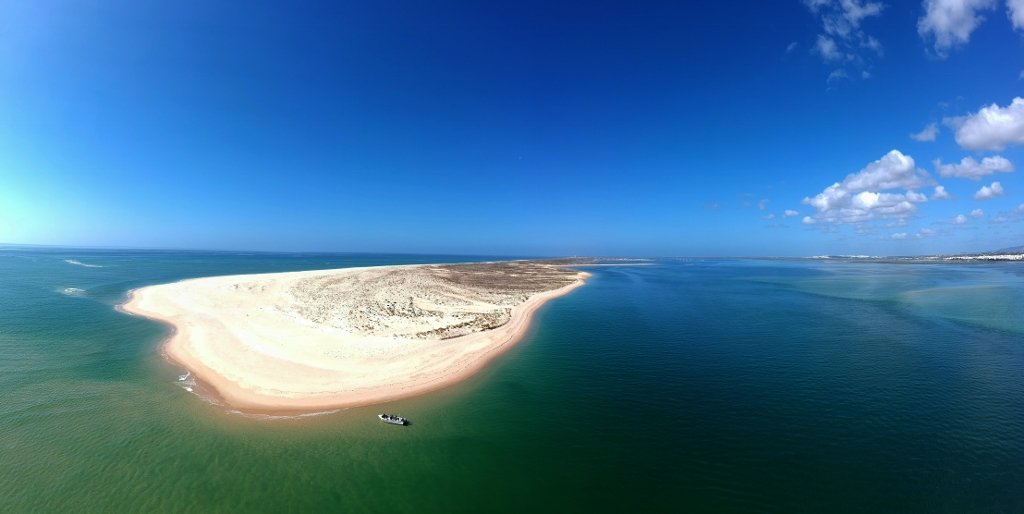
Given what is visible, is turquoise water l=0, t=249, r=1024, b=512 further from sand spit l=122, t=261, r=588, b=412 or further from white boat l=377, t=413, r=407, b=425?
sand spit l=122, t=261, r=588, b=412


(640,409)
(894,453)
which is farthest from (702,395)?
(894,453)

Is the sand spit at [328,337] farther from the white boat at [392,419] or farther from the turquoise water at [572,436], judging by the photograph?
the white boat at [392,419]

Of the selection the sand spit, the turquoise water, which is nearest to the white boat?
the turquoise water

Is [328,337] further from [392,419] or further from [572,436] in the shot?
[572,436]

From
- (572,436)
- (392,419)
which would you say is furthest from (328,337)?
(572,436)

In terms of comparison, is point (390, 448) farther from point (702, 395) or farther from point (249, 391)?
point (702, 395)

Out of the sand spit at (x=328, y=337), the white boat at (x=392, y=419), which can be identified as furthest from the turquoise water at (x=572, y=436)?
the sand spit at (x=328, y=337)
